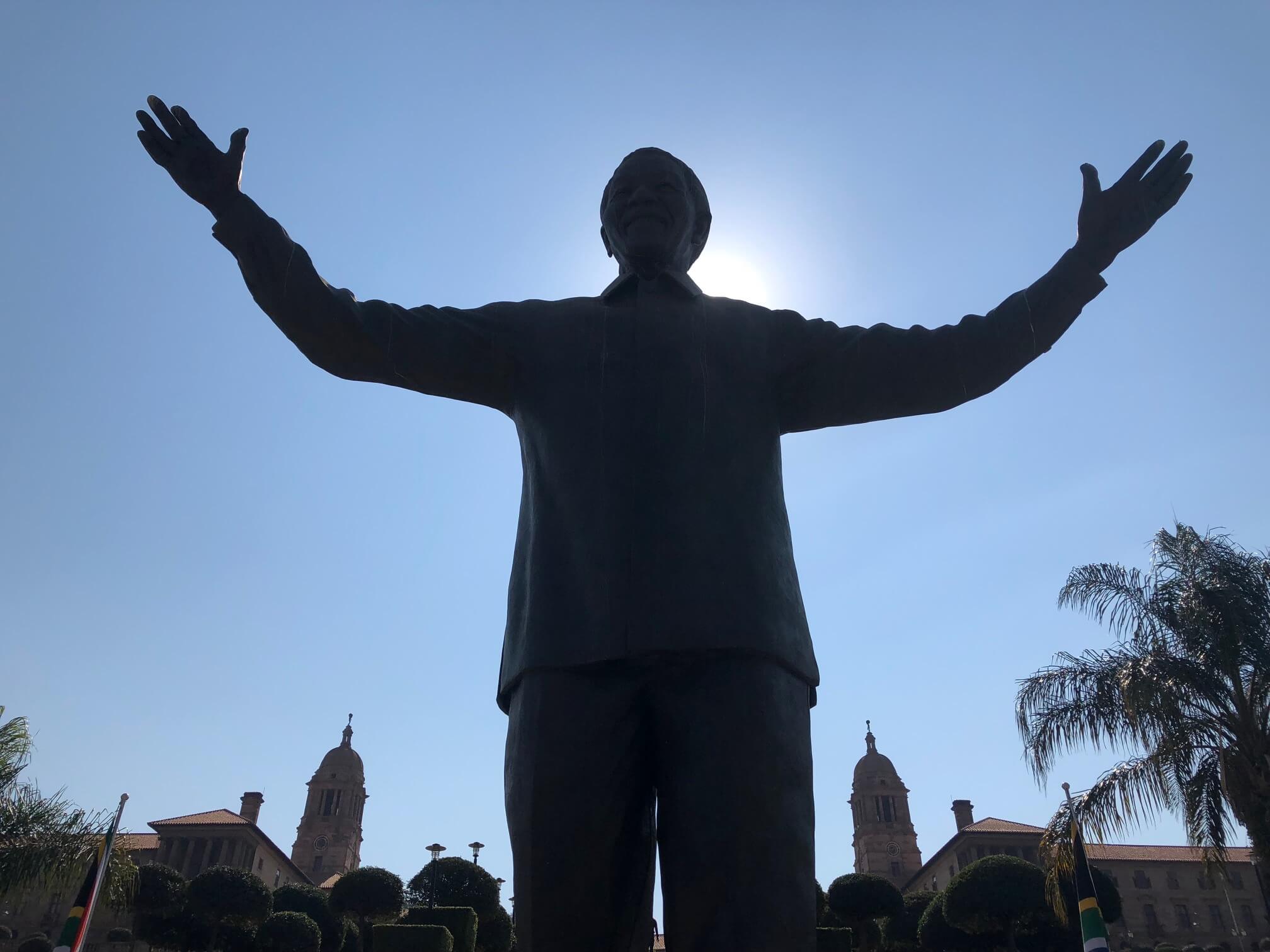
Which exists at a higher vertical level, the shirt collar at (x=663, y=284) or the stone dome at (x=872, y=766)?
the stone dome at (x=872, y=766)

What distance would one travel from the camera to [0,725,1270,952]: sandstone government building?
56844 mm

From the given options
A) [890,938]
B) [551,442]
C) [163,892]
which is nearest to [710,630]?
[551,442]

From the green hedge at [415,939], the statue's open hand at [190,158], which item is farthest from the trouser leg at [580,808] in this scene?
the green hedge at [415,939]

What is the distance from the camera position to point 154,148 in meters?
2.65

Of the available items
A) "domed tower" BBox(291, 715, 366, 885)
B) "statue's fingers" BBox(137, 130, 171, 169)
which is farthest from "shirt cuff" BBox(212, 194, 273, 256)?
"domed tower" BBox(291, 715, 366, 885)

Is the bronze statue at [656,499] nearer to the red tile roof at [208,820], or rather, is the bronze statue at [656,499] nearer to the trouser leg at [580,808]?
the trouser leg at [580,808]

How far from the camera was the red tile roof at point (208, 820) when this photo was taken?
64188 millimetres

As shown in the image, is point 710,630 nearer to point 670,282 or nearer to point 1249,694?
point 670,282

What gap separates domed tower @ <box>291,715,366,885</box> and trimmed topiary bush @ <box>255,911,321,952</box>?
47.3 metres

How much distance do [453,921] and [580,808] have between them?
→ 30022 mm

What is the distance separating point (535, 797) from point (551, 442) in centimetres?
92

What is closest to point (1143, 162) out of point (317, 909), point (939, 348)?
point (939, 348)

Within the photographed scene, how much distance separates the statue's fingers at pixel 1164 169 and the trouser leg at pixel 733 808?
1930 millimetres

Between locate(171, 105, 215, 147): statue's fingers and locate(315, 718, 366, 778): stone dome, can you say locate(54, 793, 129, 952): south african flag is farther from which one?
locate(315, 718, 366, 778): stone dome
